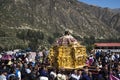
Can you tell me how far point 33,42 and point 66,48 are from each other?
541 feet

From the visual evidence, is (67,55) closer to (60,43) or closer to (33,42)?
(60,43)

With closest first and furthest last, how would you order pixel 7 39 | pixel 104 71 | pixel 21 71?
pixel 104 71
pixel 21 71
pixel 7 39

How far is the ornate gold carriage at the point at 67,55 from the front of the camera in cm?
2217

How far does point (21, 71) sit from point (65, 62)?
3.61m

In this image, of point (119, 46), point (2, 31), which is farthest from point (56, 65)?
point (2, 31)

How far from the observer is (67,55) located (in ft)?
73.3

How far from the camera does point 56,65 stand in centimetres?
2248

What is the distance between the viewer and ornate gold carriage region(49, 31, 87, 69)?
22172 millimetres

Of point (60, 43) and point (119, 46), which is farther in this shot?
point (119, 46)

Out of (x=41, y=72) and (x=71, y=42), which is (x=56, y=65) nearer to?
(x=71, y=42)

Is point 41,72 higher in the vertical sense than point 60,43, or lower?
lower

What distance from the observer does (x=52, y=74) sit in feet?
59.0

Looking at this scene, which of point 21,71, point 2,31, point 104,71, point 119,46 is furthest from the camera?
point 2,31

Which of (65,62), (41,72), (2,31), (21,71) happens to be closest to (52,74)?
(41,72)
